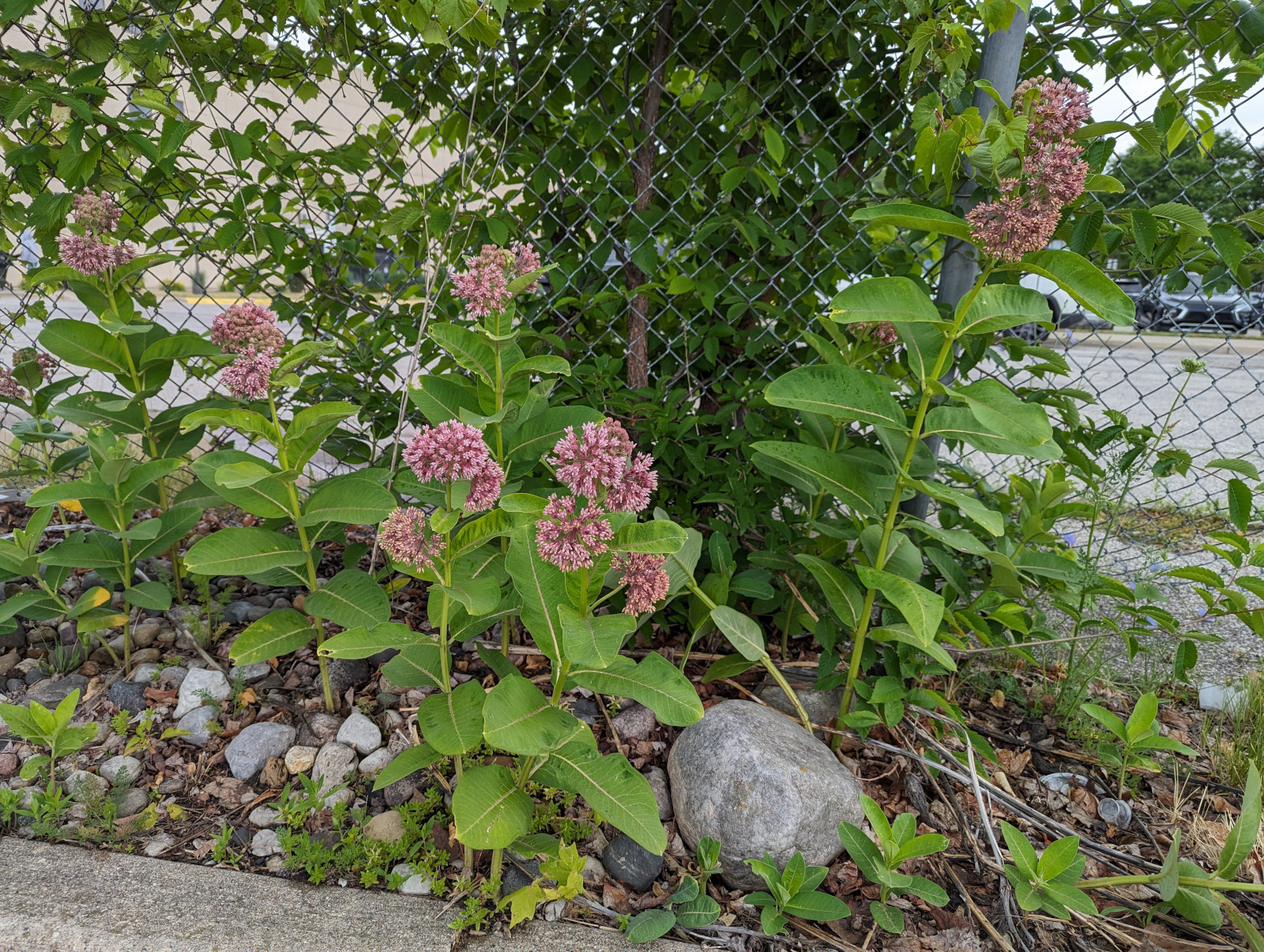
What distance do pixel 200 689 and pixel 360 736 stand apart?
555 millimetres

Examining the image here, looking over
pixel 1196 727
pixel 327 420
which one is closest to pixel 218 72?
pixel 327 420

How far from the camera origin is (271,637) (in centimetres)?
208

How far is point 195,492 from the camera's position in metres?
2.45

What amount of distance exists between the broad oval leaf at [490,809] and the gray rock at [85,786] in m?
1.05

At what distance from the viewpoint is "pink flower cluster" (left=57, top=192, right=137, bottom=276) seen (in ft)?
7.14

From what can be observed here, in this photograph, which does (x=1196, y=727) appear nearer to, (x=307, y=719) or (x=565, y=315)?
(x=565, y=315)

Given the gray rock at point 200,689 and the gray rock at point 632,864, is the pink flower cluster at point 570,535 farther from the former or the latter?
the gray rock at point 200,689

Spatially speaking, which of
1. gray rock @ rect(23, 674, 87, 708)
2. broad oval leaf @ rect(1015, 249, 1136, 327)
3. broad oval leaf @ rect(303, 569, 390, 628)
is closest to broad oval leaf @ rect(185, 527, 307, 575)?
broad oval leaf @ rect(303, 569, 390, 628)

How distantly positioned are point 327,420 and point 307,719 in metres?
0.96

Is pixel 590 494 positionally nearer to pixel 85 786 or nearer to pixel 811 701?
pixel 811 701

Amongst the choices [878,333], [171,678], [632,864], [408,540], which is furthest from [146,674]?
[878,333]

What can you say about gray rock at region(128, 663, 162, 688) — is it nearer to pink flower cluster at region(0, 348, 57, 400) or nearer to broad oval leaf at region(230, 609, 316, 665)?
broad oval leaf at region(230, 609, 316, 665)

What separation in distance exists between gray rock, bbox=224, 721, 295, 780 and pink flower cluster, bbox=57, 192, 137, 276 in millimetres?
1428

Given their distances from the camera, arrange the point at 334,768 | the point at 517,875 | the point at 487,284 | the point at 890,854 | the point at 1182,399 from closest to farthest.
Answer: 1. the point at 890,854
2. the point at 517,875
3. the point at 487,284
4. the point at 334,768
5. the point at 1182,399
